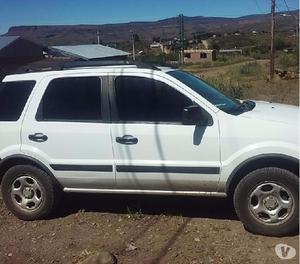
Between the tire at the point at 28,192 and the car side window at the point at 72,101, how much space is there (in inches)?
24.8

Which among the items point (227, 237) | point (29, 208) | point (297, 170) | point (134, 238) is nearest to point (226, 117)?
point (297, 170)

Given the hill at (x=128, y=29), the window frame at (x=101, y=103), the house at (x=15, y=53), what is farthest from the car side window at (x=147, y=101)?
the hill at (x=128, y=29)

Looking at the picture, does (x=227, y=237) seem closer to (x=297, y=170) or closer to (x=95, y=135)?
(x=297, y=170)

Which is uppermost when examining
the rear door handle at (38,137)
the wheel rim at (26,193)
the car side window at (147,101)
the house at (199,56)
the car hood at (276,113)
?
the car side window at (147,101)

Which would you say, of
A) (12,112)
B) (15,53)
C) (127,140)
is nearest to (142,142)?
(127,140)

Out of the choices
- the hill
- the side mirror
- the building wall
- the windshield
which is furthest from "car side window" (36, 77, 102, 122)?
the hill

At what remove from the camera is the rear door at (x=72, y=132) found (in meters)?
5.77

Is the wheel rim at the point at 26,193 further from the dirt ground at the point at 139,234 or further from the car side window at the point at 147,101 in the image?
the car side window at the point at 147,101

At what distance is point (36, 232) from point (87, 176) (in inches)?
32.8

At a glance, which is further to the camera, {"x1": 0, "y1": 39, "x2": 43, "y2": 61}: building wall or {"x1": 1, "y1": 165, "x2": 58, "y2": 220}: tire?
{"x1": 0, "y1": 39, "x2": 43, "y2": 61}: building wall

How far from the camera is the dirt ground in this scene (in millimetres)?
5039

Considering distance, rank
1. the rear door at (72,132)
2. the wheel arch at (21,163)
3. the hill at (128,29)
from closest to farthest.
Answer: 1. the rear door at (72,132)
2. the wheel arch at (21,163)
3. the hill at (128,29)

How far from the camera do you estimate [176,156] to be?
5.46 m

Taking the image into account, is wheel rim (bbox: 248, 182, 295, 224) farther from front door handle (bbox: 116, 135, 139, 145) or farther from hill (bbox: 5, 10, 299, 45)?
hill (bbox: 5, 10, 299, 45)
